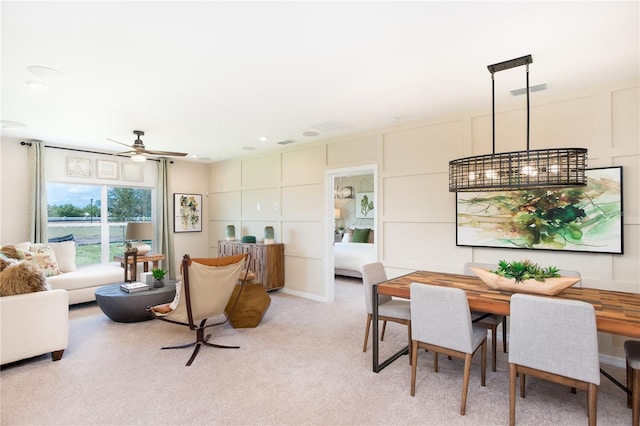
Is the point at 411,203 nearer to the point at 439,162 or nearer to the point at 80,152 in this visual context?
the point at 439,162

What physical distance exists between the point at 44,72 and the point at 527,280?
4.15 meters

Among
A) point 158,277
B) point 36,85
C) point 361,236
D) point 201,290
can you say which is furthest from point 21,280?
point 361,236

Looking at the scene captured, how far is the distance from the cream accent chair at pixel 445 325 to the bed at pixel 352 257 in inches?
150

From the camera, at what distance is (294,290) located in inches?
226

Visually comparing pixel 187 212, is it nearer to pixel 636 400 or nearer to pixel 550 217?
pixel 550 217

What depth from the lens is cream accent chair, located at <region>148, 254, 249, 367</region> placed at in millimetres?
3049

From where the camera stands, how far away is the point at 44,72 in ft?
8.89

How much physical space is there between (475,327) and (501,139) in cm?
210

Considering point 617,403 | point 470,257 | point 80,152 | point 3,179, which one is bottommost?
point 617,403

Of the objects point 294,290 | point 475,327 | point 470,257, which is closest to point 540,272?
point 475,327

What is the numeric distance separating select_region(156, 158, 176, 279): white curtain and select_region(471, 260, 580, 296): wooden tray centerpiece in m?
5.79

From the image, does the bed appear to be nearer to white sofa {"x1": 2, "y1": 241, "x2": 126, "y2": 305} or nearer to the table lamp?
the table lamp

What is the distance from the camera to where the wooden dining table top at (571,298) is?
1.93 meters

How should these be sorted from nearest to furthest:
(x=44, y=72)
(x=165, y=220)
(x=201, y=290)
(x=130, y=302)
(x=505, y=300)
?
(x=505, y=300)
(x=44, y=72)
(x=201, y=290)
(x=130, y=302)
(x=165, y=220)
